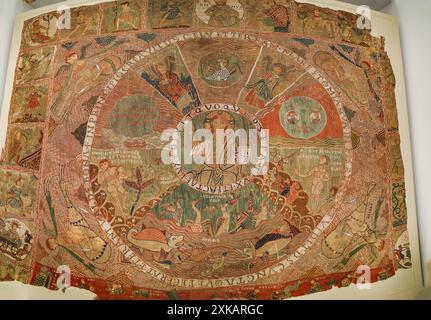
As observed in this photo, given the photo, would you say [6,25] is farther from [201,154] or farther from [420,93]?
[420,93]

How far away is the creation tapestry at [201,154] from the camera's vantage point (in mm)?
5688

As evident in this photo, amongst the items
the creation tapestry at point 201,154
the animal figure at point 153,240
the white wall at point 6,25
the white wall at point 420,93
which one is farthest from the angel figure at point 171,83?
the white wall at point 420,93

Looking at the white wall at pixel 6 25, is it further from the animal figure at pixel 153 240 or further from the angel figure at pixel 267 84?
the angel figure at pixel 267 84

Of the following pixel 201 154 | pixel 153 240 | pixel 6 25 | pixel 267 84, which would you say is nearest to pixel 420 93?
pixel 267 84

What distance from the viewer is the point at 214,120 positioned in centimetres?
614

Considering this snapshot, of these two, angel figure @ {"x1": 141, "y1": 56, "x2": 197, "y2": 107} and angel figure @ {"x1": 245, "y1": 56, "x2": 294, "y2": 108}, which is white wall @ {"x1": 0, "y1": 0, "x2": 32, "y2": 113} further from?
angel figure @ {"x1": 245, "y1": 56, "x2": 294, "y2": 108}

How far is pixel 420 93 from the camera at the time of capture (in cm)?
644

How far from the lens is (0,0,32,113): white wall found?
21.6 ft

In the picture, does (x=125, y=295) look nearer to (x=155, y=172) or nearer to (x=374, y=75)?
(x=155, y=172)

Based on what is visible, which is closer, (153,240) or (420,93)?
(153,240)

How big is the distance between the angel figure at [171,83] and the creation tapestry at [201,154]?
21 millimetres

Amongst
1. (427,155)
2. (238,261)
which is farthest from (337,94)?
(238,261)

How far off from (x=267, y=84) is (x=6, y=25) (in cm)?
412

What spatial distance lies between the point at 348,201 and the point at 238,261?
174 centimetres
